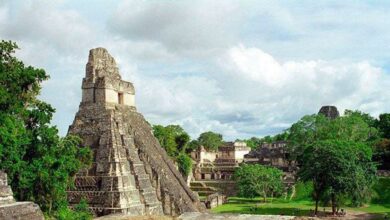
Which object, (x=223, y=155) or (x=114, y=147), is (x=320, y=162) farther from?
(x=223, y=155)

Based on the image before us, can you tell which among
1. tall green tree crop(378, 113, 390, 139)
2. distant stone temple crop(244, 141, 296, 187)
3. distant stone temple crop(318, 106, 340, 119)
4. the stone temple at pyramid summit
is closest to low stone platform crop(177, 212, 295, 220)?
the stone temple at pyramid summit

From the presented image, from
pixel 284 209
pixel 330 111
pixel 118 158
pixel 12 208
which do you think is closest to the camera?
pixel 12 208

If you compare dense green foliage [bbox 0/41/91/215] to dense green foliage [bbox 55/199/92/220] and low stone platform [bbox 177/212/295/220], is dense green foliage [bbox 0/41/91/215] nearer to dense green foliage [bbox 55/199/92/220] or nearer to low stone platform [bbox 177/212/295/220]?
dense green foliage [bbox 55/199/92/220]

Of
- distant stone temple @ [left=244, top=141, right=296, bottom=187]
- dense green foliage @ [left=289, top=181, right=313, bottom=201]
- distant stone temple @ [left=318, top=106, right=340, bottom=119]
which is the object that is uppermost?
distant stone temple @ [left=318, top=106, right=340, bottom=119]

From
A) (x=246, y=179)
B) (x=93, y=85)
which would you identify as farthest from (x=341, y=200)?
(x=93, y=85)

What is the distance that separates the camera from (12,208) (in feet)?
41.2

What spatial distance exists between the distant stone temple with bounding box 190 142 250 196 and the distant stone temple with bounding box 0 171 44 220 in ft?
127

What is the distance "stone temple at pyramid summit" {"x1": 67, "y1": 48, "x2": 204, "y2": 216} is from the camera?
26766 millimetres

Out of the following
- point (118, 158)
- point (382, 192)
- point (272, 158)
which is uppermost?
point (272, 158)

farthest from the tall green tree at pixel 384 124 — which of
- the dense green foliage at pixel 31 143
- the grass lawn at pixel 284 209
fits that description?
the dense green foliage at pixel 31 143

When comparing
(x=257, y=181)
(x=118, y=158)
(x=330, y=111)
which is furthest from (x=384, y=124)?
(x=118, y=158)

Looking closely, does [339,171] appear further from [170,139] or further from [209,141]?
[209,141]

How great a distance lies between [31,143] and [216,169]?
44.1 m

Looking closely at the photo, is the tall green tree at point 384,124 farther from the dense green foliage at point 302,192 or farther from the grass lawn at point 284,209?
the grass lawn at point 284,209
